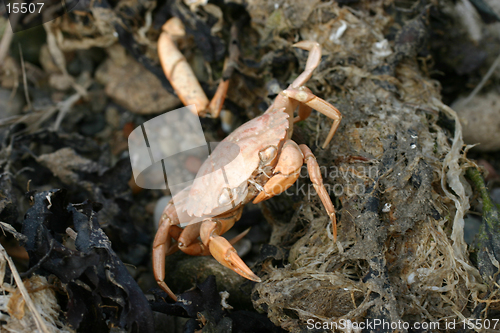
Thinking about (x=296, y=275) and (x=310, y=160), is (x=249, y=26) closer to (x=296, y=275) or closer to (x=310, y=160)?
(x=310, y=160)

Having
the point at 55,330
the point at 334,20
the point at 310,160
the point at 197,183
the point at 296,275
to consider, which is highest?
the point at 334,20

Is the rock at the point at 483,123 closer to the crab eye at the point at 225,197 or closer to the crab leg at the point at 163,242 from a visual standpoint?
the crab eye at the point at 225,197

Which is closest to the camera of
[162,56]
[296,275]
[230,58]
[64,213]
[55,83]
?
[296,275]

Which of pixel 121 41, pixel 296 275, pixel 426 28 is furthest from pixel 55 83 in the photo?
pixel 426 28

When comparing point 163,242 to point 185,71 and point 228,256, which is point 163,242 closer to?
point 228,256

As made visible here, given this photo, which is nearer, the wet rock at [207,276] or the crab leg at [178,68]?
the wet rock at [207,276]

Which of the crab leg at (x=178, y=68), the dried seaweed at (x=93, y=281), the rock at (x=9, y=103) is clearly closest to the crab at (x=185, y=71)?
the crab leg at (x=178, y=68)

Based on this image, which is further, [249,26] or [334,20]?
[249,26]

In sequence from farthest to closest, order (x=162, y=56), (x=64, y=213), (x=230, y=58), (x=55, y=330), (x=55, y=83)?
(x=55, y=83) < (x=162, y=56) < (x=230, y=58) < (x=64, y=213) < (x=55, y=330)
